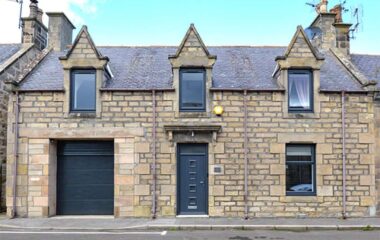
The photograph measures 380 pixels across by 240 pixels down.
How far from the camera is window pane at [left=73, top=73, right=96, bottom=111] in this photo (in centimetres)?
1496

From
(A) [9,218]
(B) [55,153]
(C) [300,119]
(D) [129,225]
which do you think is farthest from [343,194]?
(A) [9,218]

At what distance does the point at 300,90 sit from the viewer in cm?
1512

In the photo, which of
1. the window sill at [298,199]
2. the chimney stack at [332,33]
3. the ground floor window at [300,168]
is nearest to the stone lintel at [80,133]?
the ground floor window at [300,168]

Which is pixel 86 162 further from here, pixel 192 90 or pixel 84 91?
pixel 192 90

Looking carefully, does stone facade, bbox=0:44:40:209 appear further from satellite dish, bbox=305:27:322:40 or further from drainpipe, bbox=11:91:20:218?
satellite dish, bbox=305:27:322:40

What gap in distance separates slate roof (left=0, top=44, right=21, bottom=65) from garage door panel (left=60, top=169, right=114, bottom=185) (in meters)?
5.74

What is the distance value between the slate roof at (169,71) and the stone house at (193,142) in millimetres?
153

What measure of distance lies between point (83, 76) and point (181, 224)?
6.32m

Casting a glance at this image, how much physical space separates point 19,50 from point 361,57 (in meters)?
15.0

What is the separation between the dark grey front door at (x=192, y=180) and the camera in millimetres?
14656

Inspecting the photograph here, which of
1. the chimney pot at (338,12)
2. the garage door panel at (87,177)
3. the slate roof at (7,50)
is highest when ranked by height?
the chimney pot at (338,12)

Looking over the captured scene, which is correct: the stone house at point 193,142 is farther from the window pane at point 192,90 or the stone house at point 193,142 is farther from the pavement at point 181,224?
the pavement at point 181,224

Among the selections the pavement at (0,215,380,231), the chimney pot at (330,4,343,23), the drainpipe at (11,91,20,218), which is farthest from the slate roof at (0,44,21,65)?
the chimney pot at (330,4,343,23)

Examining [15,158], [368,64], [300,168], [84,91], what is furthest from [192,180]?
[368,64]
